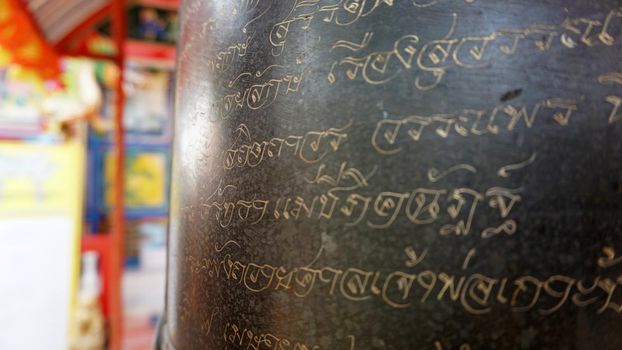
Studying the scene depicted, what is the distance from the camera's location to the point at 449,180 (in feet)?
1.24

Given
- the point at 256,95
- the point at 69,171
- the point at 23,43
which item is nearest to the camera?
the point at 256,95

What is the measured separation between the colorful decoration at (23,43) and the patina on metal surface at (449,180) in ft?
7.56

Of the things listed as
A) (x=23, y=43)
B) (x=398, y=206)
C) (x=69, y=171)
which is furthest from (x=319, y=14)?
(x=69, y=171)

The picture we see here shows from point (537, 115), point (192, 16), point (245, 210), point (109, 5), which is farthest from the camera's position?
point (109, 5)

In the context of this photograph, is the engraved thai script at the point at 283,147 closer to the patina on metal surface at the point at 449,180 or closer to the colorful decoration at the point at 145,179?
the patina on metal surface at the point at 449,180

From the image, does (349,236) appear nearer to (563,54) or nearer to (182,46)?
(563,54)

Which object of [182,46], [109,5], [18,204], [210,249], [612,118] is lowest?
[18,204]

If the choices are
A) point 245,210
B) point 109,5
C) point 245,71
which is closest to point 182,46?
point 245,71

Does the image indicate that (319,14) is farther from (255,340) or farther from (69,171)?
(69,171)

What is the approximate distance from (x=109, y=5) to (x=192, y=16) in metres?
3.17

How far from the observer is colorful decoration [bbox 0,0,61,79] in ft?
7.06

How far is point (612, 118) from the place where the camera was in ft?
1.27

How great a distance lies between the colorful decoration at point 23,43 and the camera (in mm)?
2150

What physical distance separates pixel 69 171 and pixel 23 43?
136 cm
